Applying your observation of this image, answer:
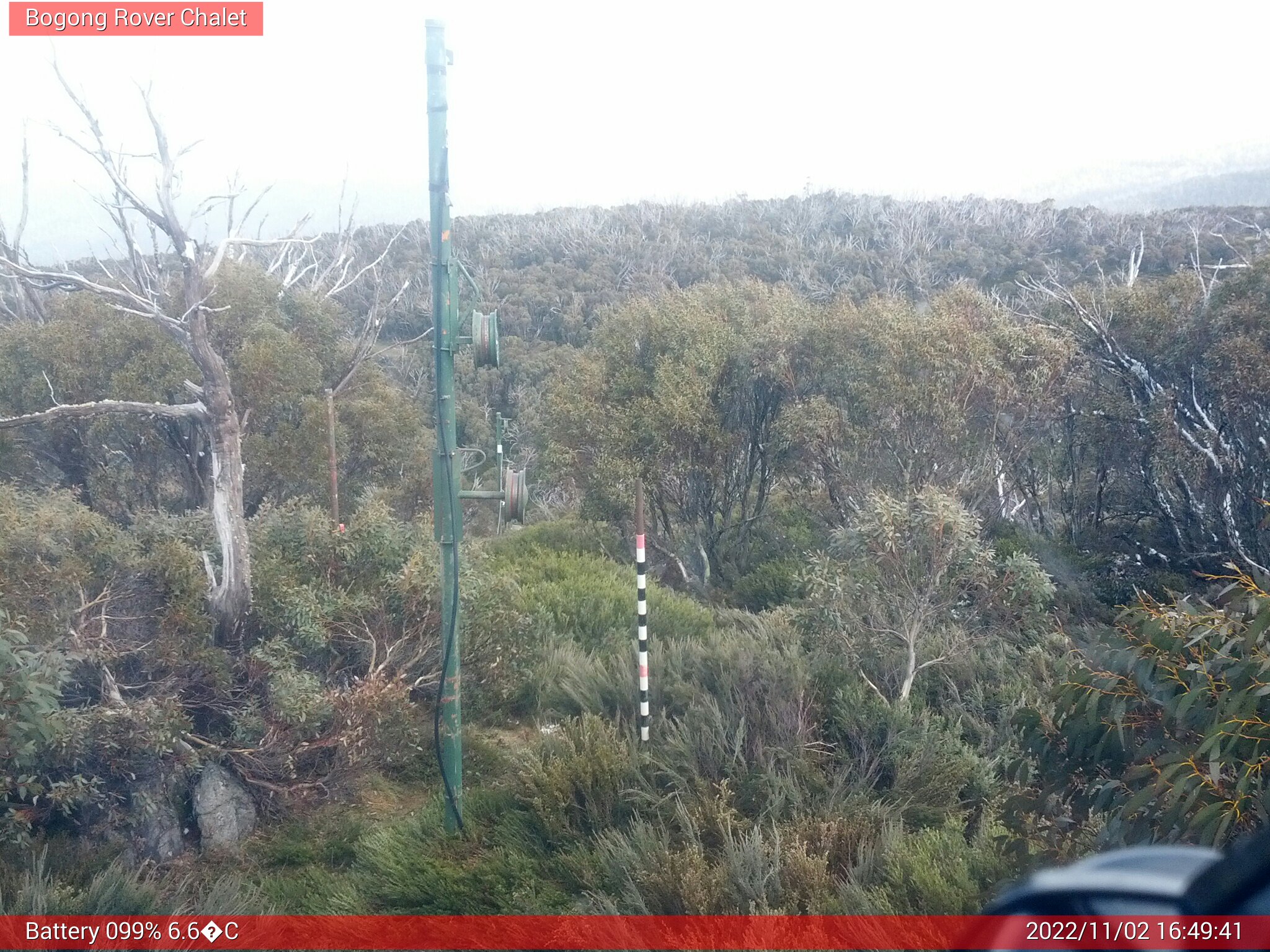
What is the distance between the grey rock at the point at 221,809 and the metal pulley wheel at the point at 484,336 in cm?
325

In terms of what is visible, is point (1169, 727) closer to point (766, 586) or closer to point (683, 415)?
point (766, 586)

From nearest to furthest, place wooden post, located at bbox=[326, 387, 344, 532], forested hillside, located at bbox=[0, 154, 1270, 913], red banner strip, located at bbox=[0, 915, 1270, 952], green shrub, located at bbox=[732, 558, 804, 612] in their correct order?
red banner strip, located at bbox=[0, 915, 1270, 952] < forested hillside, located at bbox=[0, 154, 1270, 913] < wooden post, located at bbox=[326, 387, 344, 532] < green shrub, located at bbox=[732, 558, 804, 612]

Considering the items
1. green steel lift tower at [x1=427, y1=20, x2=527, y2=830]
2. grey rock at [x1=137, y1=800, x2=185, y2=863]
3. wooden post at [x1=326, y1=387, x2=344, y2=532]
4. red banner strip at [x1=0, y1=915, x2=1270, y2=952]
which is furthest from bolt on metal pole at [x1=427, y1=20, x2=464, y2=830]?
wooden post at [x1=326, y1=387, x2=344, y2=532]

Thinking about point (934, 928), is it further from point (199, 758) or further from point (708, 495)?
point (708, 495)

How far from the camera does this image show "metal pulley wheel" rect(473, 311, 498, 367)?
506 centimetres

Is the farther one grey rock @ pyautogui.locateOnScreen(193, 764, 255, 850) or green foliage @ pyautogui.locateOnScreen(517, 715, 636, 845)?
grey rock @ pyautogui.locateOnScreen(193, 764, 255, 850)

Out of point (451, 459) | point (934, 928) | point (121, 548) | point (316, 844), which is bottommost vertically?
point (316, 844)

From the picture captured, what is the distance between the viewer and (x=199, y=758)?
5930 millimetres

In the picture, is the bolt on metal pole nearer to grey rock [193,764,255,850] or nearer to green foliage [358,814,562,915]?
green foliage [358,814,562,915]

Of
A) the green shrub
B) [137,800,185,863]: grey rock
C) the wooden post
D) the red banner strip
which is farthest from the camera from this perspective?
the green shrub

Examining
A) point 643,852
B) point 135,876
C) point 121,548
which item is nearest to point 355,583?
point 121,548

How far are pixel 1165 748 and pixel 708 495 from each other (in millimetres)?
9106

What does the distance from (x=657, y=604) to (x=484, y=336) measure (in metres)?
4.53

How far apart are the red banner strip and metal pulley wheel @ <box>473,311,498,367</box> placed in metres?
2.86
